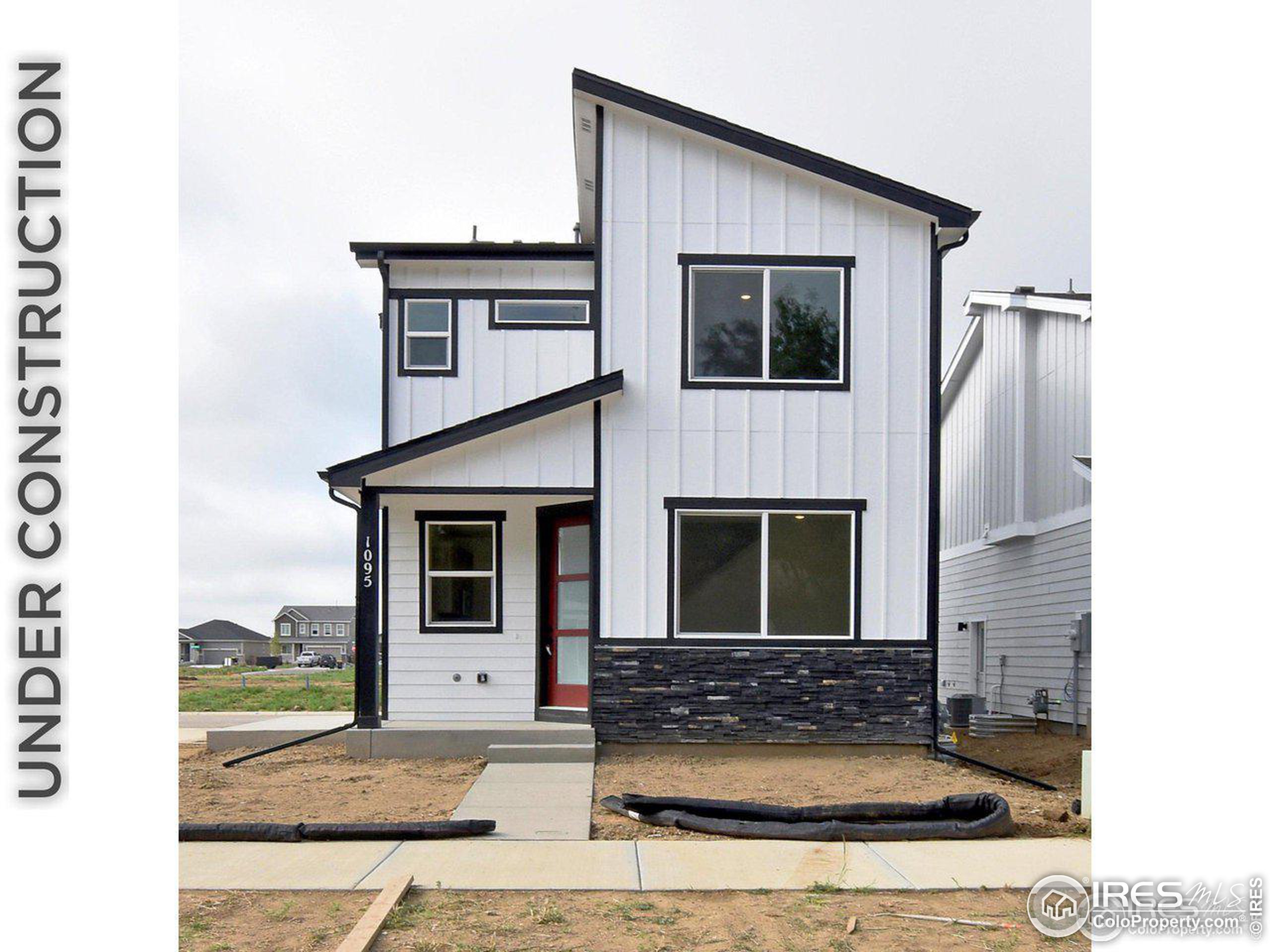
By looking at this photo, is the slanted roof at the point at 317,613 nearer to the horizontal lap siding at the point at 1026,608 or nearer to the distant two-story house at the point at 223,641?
the distant two-story house at the point at 223,641

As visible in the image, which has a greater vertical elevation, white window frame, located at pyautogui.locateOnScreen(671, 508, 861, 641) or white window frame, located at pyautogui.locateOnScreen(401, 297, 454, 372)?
white window frame, located at pyautogui.locateOnScreen(401, 297, 454, 372)

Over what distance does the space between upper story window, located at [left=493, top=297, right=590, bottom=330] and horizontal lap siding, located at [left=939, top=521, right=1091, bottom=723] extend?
24.9ft

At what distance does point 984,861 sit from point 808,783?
329cm

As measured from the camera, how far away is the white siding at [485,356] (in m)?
13.6

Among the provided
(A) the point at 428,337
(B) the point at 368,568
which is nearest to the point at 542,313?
(A) the point at 428,337

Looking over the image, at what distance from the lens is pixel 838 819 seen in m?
8.01

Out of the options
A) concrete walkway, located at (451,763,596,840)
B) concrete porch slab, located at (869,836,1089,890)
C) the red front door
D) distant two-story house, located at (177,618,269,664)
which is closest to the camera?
concrete porch slab, located at (869,836,1089,890)

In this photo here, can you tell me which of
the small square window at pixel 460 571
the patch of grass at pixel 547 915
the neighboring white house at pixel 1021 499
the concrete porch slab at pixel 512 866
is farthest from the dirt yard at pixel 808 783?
the neighboring white house at pixel 1021 499

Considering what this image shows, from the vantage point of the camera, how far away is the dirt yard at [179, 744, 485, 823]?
28.5 ft

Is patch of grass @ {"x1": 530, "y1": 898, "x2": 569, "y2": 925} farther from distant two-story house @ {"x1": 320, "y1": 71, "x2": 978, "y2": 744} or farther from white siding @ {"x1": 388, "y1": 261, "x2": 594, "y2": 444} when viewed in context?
white siding @ {"x1": 388, "y1": 261, "x2": 594, "y2": 444}

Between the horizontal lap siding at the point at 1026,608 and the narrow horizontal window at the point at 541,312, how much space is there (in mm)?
7575

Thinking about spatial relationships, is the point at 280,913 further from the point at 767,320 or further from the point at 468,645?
the point at 767,320

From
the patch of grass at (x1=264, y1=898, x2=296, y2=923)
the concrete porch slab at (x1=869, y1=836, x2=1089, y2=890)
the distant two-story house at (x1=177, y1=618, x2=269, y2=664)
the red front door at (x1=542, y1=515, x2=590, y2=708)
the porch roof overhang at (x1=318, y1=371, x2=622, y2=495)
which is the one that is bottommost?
the distant two-story house at (x1=177, y1=618, x2=269, y2=664)

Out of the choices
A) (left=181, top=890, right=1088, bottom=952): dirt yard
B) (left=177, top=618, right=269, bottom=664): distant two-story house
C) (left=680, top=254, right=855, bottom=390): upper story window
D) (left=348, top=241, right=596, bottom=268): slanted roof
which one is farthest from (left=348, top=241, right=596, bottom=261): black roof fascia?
(left=177, top=618, right=269, bottom=664): distant two-story house
